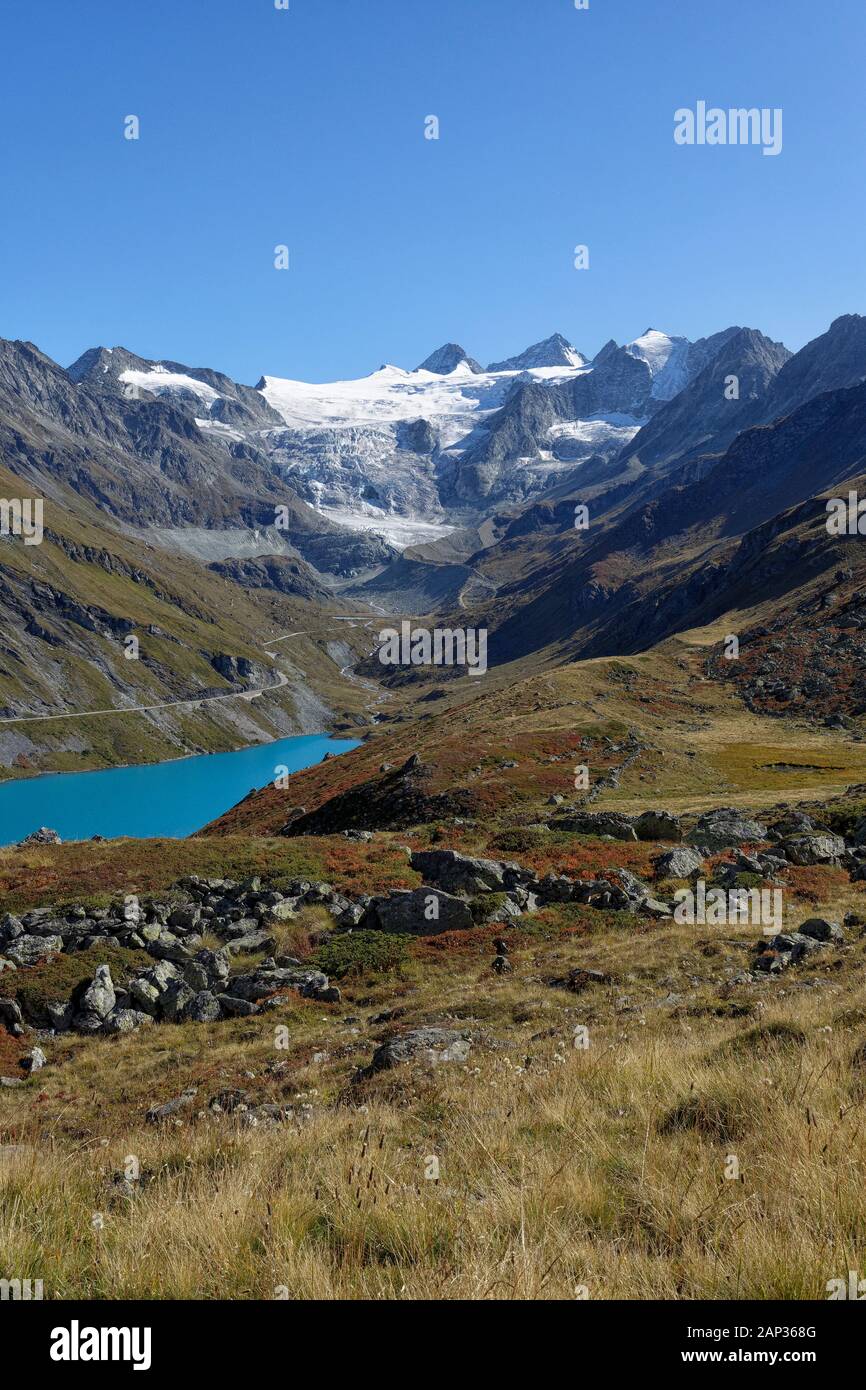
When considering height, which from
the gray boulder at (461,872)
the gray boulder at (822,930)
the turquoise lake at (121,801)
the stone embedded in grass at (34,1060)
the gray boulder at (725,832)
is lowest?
the stone embedded in grass at (34,1060)

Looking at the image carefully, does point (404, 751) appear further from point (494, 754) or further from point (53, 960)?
point (53, 960)

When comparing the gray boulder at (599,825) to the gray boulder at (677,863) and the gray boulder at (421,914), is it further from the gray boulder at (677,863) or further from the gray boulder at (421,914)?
the gray boulder at (421,914)

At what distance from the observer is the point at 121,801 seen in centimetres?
16112

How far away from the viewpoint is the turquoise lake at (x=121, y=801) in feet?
454

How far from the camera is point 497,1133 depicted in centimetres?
784

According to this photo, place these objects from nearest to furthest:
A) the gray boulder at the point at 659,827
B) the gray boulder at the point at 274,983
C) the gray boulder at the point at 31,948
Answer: the gray boulder at the point at 274,983 → the gray boulder at the point at 31,948 → the gray boulder at the point at 659,827

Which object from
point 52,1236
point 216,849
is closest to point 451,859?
point 216,849

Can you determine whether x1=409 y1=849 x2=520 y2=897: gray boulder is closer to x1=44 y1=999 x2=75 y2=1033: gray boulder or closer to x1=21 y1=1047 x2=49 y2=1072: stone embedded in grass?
x1=44 y1=999 x2=75 y2=1033: gray boulder

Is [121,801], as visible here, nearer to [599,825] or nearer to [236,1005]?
[599,825]

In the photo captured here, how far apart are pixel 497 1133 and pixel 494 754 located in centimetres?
5089

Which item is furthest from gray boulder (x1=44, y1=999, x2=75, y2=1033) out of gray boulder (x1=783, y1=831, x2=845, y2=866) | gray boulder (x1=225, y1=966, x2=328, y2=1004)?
gray boulder (x1=783, y1=831, x2=845, y2=866)

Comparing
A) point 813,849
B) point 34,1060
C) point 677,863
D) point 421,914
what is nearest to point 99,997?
point 34,1060

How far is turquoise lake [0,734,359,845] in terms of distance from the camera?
13825 cm

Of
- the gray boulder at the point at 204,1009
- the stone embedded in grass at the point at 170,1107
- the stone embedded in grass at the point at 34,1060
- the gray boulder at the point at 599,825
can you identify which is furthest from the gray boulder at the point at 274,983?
the gray boulder at the point at 599,825
